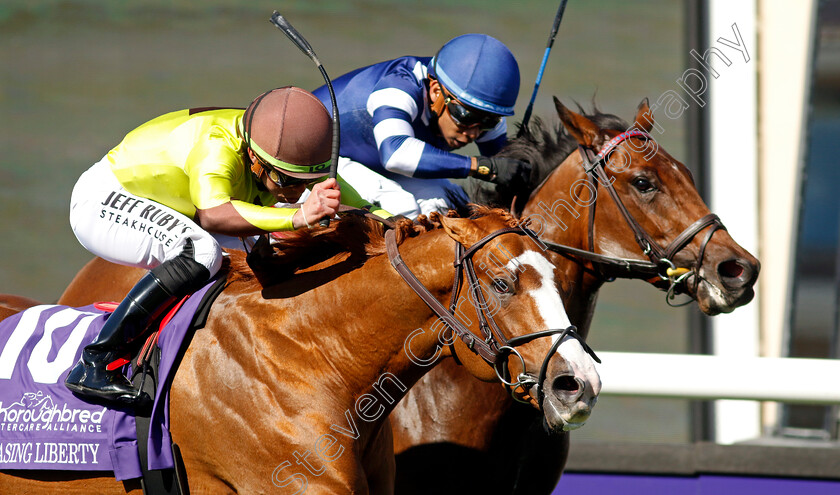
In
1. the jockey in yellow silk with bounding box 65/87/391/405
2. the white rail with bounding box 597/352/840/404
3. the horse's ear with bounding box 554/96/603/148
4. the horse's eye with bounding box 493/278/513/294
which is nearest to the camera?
the horse's eye with bounding box 493/278/513/294

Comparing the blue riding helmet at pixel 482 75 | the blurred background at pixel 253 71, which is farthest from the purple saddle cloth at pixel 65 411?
the blurred background at pixel 253 71

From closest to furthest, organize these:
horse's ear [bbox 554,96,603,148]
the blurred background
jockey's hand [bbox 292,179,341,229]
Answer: jockey's hand [bbox 292,179,341,229], horse's ear [bbox 554,96,603,148], the blurred background

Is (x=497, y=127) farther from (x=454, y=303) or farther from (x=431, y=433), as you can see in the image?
(x=454, y=303)

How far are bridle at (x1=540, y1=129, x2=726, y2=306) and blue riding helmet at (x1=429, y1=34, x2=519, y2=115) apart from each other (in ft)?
1.17

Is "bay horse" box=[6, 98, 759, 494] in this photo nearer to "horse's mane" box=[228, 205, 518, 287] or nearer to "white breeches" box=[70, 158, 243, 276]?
"horse's mane" box=[228, 205, 518, 287]

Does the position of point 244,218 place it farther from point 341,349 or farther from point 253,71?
point 253,71

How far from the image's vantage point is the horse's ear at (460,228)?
7.72 feet

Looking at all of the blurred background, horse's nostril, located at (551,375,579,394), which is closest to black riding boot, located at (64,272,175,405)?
horse's nostril, located at (551,375,579,394)

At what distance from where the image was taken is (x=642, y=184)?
10.2ft

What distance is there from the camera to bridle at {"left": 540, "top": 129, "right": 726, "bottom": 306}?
3047 mm

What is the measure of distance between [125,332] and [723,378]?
2665 millimetres

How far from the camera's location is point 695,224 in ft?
9.99

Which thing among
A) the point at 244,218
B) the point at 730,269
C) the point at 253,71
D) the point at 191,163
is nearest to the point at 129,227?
the point at 191,163

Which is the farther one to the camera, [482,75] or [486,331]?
[482,75]
